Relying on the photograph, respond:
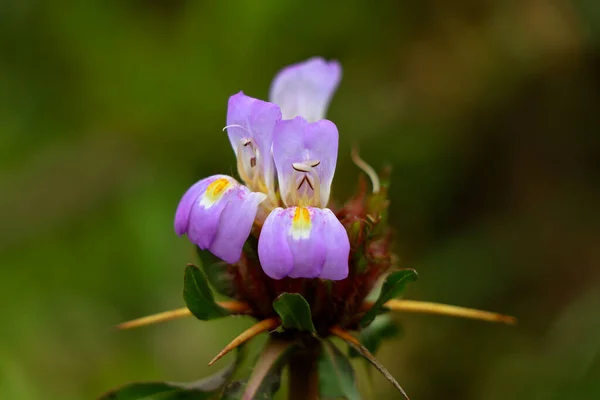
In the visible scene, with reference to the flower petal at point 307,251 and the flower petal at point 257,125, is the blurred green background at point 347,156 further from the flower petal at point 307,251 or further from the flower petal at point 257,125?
the flower petal at point 307,251

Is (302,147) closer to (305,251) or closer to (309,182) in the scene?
(309,182)

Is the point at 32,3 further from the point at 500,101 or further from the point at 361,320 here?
the point at 361,320

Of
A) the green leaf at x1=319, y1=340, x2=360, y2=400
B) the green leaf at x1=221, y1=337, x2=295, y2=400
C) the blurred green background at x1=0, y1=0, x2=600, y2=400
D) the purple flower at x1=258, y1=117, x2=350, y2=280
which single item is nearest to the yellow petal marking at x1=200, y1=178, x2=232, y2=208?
the purple flower at x1=258, y1=117, x2=350, y2=280

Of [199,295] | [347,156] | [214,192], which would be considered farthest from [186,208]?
[347,156]

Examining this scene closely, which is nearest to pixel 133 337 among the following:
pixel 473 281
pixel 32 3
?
pixel 473 281

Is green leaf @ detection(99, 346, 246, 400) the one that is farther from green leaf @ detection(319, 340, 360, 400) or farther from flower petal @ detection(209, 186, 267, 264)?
flower petal @ detection(209, 186, 267, 264)

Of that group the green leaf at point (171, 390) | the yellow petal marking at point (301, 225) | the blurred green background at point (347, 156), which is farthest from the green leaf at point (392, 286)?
the blurred green background at point (347, 156)
